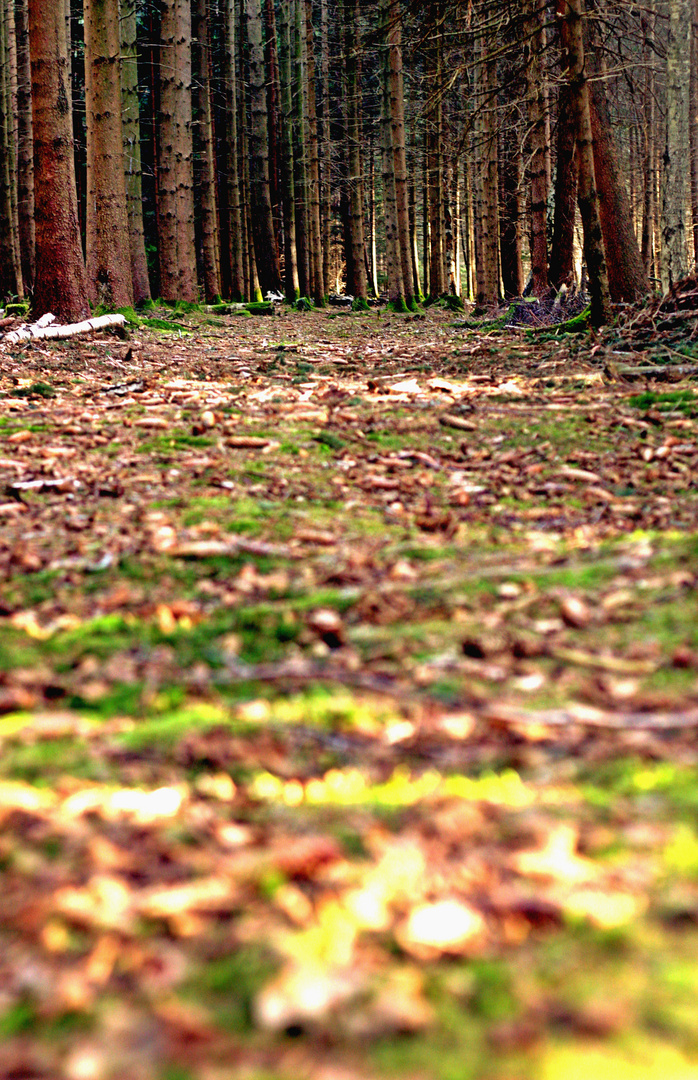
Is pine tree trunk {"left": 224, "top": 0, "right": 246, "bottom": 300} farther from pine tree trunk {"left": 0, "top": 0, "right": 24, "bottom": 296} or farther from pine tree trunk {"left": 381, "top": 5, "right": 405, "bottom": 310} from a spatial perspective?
pine tree trunk {"left": 0, "top": 0, "right": 24, "bottom": 296}

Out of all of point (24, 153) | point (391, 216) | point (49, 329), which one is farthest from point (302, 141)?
point (49, 329)

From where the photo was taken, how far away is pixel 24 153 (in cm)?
1891

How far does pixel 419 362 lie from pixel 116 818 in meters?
7.68

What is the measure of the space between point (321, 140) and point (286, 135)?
2.45m

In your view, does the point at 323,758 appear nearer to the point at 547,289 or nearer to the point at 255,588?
the point at 255,588

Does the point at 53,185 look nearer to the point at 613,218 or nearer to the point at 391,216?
the point at 613,218

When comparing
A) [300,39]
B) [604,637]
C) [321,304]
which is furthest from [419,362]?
[300,39]

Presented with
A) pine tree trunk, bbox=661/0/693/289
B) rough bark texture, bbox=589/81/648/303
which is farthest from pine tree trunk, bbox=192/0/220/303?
pine tree trunk, bbox=661/0/693/289

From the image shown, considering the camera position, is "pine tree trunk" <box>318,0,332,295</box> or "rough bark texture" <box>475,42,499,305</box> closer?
"rough bark texture" <box>475,42,499,305</box>

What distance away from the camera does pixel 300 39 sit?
877 inches

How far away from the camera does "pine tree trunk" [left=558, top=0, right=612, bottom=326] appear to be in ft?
28.1

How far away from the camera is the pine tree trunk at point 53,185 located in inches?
388

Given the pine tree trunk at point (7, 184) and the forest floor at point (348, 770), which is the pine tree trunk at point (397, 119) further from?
the forest floor at point (348, 770)

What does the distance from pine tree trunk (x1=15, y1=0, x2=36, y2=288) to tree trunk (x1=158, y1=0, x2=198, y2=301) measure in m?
3.57
